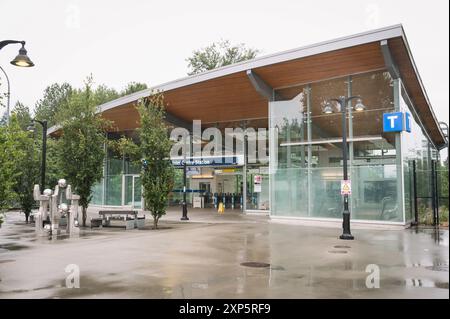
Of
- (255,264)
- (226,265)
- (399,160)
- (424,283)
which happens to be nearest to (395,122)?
(399,160)

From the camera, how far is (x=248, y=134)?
27734 mm

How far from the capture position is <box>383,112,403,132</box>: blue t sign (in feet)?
56.3

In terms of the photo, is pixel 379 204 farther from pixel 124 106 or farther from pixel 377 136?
pixel 124 106

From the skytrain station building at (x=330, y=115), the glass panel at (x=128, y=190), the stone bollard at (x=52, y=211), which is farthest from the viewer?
the glass panel at (x=128, y=190)

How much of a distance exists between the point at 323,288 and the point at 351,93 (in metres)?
13.9

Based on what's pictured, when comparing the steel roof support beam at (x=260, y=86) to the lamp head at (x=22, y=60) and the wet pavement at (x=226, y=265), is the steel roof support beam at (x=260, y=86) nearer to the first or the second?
the wet pavement at (x=226, y=265)

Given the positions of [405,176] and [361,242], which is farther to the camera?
[405,176]

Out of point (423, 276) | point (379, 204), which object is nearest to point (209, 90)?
point (379, 204)

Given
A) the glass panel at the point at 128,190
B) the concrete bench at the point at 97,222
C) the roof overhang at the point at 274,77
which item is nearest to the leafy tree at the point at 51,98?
the glass panel at the point at 128,190

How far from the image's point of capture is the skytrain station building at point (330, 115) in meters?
17.3

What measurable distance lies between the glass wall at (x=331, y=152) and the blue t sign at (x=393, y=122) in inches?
22.7

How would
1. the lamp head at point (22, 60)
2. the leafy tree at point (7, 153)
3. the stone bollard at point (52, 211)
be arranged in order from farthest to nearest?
the stone bollard at point (52, 211)
the lamp head at point (22, 60)
the leafy tree at point (7, 153)

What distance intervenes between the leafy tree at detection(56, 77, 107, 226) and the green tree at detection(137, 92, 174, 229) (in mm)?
2911

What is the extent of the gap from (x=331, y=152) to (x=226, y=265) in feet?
38.8
